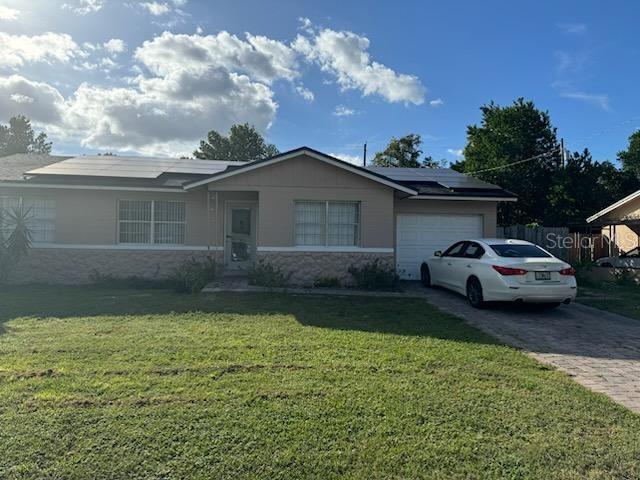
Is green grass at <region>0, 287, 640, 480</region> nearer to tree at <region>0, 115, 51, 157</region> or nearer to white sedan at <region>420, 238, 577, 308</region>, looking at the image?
white sedan at <region>420, 238, 577, 308</region>

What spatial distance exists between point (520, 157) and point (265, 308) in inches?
1105

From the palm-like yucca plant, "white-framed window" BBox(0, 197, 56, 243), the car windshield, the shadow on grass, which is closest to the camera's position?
the shadow on grass

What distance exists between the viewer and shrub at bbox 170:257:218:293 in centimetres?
1012

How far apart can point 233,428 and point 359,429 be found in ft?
3.42

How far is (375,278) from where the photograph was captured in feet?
36.6

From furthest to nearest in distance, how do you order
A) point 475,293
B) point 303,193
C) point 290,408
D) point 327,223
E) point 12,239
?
point 327,223 < point 303,193 < point 12,239 < point 475,293 < point 290,408

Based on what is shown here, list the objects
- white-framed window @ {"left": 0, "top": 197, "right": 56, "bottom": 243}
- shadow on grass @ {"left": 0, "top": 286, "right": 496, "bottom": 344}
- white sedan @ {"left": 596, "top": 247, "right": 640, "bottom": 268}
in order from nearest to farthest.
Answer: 1. shadow on grass @ {"left": 0, "top": 286, "right": 496, "bottom": 344}
2. white-framed window @ {"left": 0, "top": 197, "right": 56, "bottom": 243}
3. white sedan @ {"left": 596, "top": 247, "right": 640, "bottom": 268}

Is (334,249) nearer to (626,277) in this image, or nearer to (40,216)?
(40,216)

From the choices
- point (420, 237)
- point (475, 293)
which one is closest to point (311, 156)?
point (420, 237)

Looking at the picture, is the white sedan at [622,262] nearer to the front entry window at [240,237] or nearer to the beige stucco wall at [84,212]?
the front entry window at [240,237]

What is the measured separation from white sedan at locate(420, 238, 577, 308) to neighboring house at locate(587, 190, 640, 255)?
32.7 ft

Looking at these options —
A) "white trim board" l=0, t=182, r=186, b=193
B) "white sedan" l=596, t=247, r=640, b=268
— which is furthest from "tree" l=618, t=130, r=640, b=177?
"white trim board" l=0, t=182, r=186, b=193

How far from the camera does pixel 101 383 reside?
4.23 meters

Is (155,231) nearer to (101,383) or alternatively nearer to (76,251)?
(76,251)
